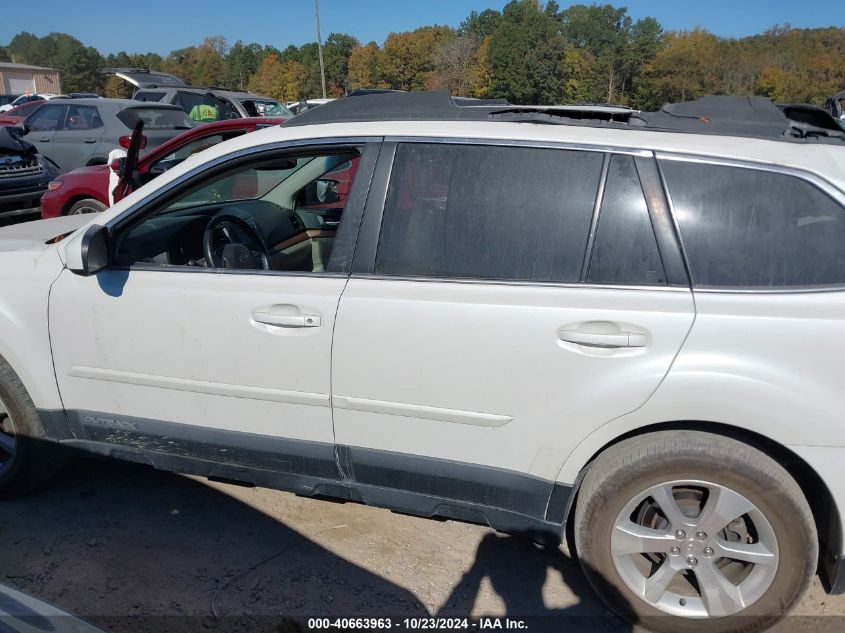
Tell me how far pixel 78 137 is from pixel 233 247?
984 centimetres

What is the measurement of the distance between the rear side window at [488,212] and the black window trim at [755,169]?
0.81 feet

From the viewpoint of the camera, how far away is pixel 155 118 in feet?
36.5

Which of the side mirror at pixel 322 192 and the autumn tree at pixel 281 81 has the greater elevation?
the autumn tree at pixel 281 81

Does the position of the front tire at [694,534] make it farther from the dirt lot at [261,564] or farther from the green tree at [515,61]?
the green tree at [515,61]

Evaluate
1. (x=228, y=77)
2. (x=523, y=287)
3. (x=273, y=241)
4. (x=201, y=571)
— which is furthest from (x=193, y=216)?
(x=228, y=77)

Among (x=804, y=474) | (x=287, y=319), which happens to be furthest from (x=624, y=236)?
(x=287, y=319)

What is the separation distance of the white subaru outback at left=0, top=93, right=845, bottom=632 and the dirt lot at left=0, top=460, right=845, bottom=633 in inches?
14.2

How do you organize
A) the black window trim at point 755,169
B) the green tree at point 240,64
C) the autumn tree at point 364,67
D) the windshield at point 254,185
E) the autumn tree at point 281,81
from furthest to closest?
1. the green tree at point 240,64
2. the autumn tree at point 281,81
3. the autumn tree at point 364,67
4. the windshield at point 254,185
5. the black window trim at point 755,169

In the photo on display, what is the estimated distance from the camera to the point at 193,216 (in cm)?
362

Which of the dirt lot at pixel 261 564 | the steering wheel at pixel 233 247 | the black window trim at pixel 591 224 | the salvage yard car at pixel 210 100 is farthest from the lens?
the salvage yard car at pixel 210 100

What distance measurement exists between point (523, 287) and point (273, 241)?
159 centimetres

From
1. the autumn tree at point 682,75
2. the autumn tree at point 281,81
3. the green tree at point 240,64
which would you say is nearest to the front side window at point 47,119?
the autumn tree at point 682,75

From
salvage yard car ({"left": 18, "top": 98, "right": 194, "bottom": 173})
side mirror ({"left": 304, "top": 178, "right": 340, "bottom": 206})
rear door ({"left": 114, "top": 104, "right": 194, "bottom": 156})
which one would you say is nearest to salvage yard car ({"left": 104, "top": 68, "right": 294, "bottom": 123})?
rear door ({"left": 114, "top": 104, "right": 194, "bottom": 156})

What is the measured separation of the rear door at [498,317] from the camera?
2.26 metres
